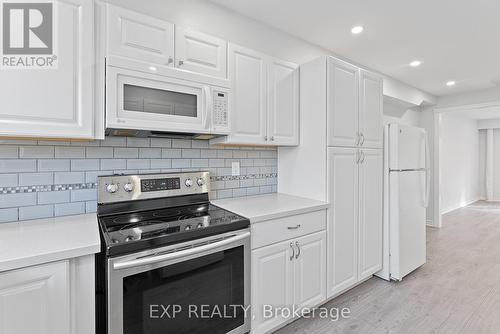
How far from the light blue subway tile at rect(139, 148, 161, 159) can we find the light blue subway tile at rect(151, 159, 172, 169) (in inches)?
1.2

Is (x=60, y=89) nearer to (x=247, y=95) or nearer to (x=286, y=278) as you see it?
(x=247, y=95)

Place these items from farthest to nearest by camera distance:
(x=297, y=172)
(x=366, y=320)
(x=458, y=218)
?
(x=458, y=218) < (x=297, y=172) < (x=366, y=320)

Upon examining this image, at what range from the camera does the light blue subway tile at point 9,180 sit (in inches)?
56.9

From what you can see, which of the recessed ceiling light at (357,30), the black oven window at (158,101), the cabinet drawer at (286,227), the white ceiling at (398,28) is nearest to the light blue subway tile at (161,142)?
the black oven window at (158,101)

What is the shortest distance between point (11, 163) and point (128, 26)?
3.42ft

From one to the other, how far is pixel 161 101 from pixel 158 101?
18 millimetres

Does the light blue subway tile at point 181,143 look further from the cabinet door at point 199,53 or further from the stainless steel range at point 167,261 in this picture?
the cabinet door at point 199,53

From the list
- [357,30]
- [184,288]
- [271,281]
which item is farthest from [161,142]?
[357,30]

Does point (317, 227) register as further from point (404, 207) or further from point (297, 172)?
point (404, 207)

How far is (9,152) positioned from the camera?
1463mm

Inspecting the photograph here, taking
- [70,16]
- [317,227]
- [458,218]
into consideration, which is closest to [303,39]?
[317,227]

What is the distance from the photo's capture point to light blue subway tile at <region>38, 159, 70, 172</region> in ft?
5.05

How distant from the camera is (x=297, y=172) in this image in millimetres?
2424

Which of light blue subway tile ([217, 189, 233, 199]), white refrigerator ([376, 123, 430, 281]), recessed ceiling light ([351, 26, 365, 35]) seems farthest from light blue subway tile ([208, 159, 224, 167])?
recessed ceiling light ([351, 26, 365, 35])
